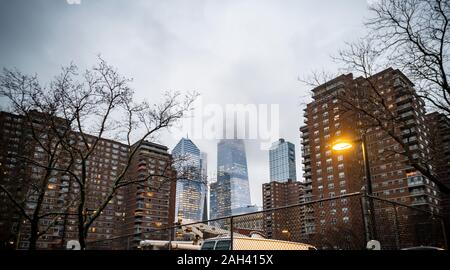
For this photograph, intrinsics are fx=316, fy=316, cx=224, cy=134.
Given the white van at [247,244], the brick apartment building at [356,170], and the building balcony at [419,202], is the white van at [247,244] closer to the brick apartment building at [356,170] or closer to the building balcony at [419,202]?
the brick apartment building at [356,170]

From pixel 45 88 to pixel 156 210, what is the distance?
134m

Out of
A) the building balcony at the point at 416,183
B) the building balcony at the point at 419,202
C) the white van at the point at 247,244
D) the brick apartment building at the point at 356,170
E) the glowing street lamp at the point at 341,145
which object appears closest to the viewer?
the white van at the point at 247,244

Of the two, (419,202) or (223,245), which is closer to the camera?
(223,245)

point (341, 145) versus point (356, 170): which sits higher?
point (356, 170)

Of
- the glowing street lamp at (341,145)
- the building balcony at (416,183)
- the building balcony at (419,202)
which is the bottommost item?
the glowing street lamp at (341,145)

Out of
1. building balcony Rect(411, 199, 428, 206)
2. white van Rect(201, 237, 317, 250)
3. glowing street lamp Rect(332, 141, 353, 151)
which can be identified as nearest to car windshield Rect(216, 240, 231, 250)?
white van Rect(201, 237, 317, 250)

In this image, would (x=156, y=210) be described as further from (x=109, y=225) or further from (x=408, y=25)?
(x=408, y=25)

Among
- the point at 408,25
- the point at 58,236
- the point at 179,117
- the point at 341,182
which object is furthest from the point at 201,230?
the point at 58,236

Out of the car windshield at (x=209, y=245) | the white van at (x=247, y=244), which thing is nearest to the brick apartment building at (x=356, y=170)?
the white van at (x=247, y=244)

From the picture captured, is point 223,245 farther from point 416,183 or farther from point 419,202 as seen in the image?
point 419,202

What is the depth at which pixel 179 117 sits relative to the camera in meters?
22.6

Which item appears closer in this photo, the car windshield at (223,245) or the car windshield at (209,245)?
the car windshield at (223,245)

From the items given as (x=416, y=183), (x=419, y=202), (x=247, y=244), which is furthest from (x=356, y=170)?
(x=247, y=244)

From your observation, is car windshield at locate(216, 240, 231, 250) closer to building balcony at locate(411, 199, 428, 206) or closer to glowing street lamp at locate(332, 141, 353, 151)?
glowing street lamp at locate(332, 141, 353, 151)
